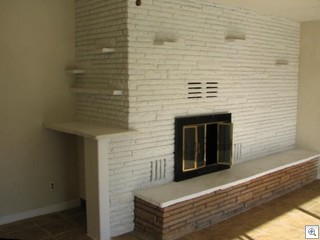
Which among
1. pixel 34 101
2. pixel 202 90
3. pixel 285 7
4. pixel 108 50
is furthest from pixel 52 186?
pixel 285 7

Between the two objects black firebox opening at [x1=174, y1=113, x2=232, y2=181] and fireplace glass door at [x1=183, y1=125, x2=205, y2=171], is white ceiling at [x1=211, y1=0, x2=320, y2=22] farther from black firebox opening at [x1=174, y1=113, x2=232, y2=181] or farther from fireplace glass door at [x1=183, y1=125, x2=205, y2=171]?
fireplace glass door at [x1=183, y1=125, x2=205, y2=171]

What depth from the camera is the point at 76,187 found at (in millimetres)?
4273

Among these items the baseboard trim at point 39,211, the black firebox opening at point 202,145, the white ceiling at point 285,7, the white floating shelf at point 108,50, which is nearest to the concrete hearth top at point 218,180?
the black firebox opening at point 202,145

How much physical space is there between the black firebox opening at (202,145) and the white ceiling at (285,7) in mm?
1370

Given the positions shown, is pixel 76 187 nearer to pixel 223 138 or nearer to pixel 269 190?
pixel 223 138

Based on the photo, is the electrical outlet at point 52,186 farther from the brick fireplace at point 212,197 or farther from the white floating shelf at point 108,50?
the white floating shelf at point 108,50

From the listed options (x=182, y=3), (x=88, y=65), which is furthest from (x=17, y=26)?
(x=182, y=3)

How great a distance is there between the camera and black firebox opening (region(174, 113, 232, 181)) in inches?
153

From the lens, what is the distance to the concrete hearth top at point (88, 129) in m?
3.17

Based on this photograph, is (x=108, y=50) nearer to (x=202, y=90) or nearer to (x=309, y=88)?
(x=202, y=90)

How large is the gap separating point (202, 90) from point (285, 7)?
5.16 ft

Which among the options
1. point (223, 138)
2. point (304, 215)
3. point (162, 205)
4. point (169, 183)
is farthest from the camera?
point (223, 138)

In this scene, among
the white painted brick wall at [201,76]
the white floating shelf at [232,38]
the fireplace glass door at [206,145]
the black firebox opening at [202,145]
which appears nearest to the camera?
the white painted brick wall at [201,76]

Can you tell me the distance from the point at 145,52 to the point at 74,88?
102 centimetres
